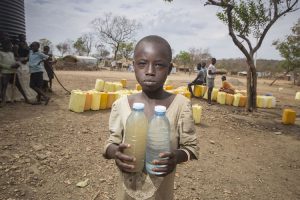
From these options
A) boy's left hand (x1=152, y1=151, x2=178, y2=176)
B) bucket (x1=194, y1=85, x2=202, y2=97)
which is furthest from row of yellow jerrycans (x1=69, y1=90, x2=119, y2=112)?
boy's left hand (x1=152, y1=151, x2=178, y2=176)

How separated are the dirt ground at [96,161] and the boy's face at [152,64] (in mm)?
2382

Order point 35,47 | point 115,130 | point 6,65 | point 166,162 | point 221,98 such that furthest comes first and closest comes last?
point 221,98
point 35,47
point 6,65
point 115,130
point 166,162

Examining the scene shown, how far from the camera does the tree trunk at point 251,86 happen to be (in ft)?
30.9

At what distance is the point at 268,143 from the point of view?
6.32m

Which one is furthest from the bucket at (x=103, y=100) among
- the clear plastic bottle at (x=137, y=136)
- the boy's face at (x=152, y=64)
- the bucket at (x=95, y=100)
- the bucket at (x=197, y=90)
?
the clear plastic bottle at (x=137, y=136)

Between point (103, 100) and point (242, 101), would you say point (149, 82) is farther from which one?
point (242, 101)

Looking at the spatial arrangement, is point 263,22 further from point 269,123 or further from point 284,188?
point 284,188

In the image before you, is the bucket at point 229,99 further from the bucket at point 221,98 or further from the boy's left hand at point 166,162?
the boy's left hand at point 166,162

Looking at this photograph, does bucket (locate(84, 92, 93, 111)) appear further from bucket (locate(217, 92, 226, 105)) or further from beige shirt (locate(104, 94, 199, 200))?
bucket (locate(217, 92, 226, 105))

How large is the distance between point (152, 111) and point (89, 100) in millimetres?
5814

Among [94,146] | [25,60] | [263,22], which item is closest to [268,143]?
[94,146]

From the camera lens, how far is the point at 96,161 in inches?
164

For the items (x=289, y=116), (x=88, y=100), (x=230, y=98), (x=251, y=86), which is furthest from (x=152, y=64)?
(x=230, y=98)

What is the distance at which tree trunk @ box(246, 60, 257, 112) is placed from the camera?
9.42 m
